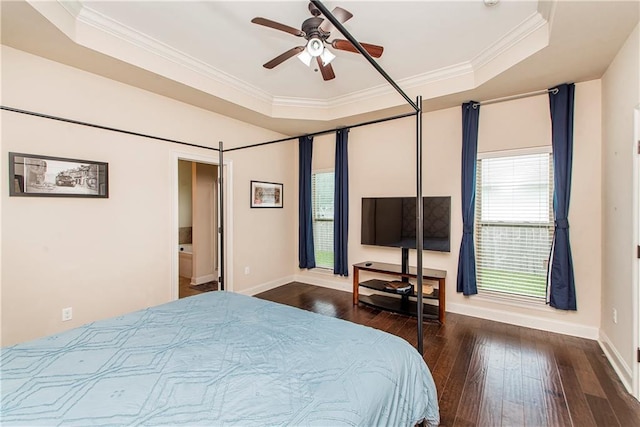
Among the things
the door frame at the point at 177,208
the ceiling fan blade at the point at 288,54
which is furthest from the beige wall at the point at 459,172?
the ceiling fan blade at the point at 288,54

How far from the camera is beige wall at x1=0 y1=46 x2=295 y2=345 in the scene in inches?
93.4

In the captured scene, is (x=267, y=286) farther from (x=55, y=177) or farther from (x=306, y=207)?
(x=55, y=177)

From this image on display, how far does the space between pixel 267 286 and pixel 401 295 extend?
7.32 feet

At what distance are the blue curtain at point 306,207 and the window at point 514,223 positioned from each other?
2590mm

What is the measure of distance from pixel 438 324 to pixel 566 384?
1286mm

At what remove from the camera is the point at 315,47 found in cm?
220

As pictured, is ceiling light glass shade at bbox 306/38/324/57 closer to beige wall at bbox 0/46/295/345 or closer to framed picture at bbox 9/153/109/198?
beige wall at bbox 0/46/295/345

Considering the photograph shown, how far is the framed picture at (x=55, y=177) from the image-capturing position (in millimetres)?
2357

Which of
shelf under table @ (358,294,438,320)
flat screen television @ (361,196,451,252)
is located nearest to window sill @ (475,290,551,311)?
shelf under table @ (358,294,438,320)

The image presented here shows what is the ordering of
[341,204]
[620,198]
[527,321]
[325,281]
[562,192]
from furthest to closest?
1. [325,281]
2. [341,204]
3. [527,321]
4. [562,192]
5. [620,198]

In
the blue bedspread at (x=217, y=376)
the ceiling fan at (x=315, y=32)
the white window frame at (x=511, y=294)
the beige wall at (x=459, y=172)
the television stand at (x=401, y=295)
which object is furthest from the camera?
the television stand at (x=401, y=295)

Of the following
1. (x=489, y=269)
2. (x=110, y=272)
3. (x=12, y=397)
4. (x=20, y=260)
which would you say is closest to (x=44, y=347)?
(x=12, y=397)

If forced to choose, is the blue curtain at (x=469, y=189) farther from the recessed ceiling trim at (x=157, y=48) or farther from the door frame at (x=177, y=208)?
the door frame at (x=177, y=208)

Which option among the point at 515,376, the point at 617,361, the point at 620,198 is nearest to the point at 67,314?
the point at 515,376
